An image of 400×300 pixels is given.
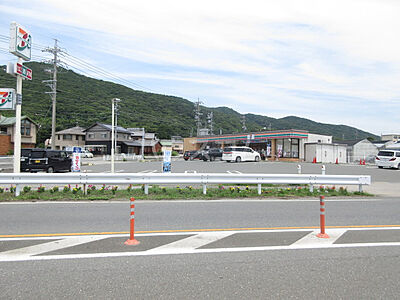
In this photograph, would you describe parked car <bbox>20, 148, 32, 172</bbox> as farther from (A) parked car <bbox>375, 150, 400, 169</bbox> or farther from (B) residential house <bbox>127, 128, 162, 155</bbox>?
(B) residential house <bbox>127, 128, 162, 155</bbox>

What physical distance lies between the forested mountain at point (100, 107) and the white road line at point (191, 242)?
213 feet

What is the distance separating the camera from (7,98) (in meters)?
12.1

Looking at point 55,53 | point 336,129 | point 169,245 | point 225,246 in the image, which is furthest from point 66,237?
point 336,129

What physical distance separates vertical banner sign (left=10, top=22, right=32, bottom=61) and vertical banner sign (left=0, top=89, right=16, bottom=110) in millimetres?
1492

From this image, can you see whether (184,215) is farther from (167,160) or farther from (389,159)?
(389,159)

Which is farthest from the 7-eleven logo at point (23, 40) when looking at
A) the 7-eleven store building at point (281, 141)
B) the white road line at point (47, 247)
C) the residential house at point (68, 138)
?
the residential house at point (68, 138)

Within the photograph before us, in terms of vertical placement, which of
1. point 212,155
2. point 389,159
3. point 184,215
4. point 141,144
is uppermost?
point 141,144

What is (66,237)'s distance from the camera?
19.9ft

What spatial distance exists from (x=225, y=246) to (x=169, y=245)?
39.3 inches

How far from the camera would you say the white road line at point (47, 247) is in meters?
5.04

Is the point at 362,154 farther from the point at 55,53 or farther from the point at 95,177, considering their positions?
the point at 95,177

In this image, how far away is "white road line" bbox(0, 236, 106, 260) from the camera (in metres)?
5.04

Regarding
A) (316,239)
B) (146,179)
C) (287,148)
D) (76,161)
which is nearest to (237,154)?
(287,148)

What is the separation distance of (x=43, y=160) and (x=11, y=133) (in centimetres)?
3188
